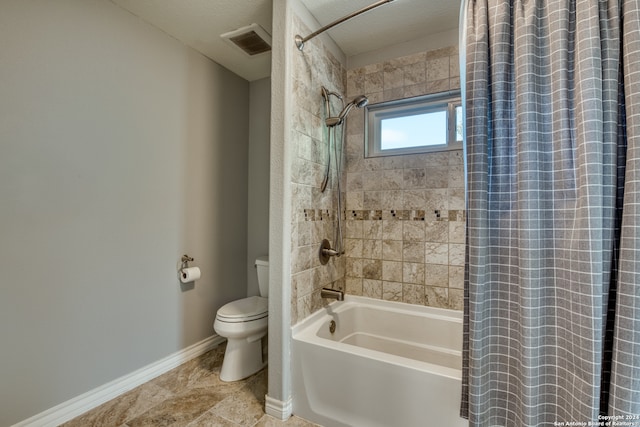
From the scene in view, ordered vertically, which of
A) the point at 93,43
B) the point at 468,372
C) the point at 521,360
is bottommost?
the point at 468,372

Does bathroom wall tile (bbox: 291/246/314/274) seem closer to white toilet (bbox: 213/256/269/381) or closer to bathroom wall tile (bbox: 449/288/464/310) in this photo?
white toilet (bbox: 213/256/269/381)

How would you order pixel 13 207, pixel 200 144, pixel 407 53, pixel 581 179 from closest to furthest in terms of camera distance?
pixel 581 179, pixel 13 207, pixel 407 53, pixel 200 144

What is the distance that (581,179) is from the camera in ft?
3.12

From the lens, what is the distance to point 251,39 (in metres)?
2.09

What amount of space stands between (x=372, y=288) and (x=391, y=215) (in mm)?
584

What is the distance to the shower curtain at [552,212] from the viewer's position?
35.9 inches

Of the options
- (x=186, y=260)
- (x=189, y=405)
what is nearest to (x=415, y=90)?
(x=186, y=260)

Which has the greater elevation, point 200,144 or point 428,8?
point 428,8

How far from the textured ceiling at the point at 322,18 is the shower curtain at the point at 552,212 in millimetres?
795

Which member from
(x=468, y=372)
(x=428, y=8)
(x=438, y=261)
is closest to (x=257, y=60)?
(x=428, y=8)

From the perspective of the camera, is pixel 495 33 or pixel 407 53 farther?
pixel 407 53

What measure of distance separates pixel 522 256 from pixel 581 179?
0.31m

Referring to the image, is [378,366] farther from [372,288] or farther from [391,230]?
[391,230]

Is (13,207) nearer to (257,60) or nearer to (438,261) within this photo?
(257,60)
